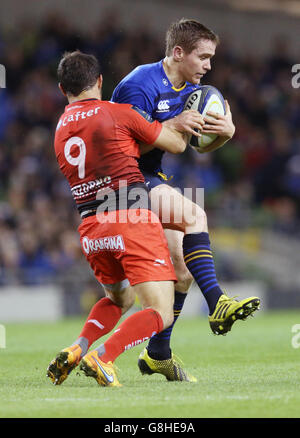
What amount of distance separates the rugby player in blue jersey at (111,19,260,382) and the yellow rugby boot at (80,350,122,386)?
28.3 inches

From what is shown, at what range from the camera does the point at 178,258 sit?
18.1 feet

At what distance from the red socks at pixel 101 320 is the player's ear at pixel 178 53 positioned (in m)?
1.70

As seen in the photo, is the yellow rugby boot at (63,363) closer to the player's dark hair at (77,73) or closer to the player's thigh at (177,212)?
the player's thigh at (177,212)

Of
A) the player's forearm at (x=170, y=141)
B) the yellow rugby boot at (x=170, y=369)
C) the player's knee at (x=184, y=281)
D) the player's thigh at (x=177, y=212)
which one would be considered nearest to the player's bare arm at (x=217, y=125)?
the player's forearm at (x=170, y=141)

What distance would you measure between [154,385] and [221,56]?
52.8 ft

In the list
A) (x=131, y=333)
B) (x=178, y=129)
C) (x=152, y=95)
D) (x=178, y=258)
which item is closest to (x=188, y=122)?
(x=178, y=129)

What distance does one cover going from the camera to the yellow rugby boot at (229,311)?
15.4 ft

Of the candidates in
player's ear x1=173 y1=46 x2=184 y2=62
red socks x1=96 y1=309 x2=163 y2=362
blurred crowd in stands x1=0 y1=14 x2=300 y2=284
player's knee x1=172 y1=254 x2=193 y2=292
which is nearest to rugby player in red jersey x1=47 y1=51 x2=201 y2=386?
red socks x1=96 y1=309 x2=163 y2=362

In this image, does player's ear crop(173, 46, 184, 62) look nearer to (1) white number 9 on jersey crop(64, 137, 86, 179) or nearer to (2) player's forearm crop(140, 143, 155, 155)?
(2) player's forearm crop(140, 143, 155, 155)

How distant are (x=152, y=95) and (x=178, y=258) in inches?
43.9

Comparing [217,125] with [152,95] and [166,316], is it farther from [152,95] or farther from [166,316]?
[166,316]

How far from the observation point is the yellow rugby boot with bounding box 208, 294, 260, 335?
185 inches

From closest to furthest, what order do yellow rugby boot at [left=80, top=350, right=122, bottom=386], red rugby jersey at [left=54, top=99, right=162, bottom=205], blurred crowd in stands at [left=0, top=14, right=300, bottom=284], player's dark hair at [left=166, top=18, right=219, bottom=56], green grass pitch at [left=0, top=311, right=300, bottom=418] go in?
green grass pitch at [left=0, top=311, right=300, bottom=418] → yellow rugby boot at [left=80, top=350, right=122, bottom=386] → red rugby jersey at [left=54, top=99, right=162, bottom=205] → player's dark hair at [left=166, top=18, right=219, bottom=56] → blurred crowd in stands at [left=0, top=14, right=300, bottom=284]
